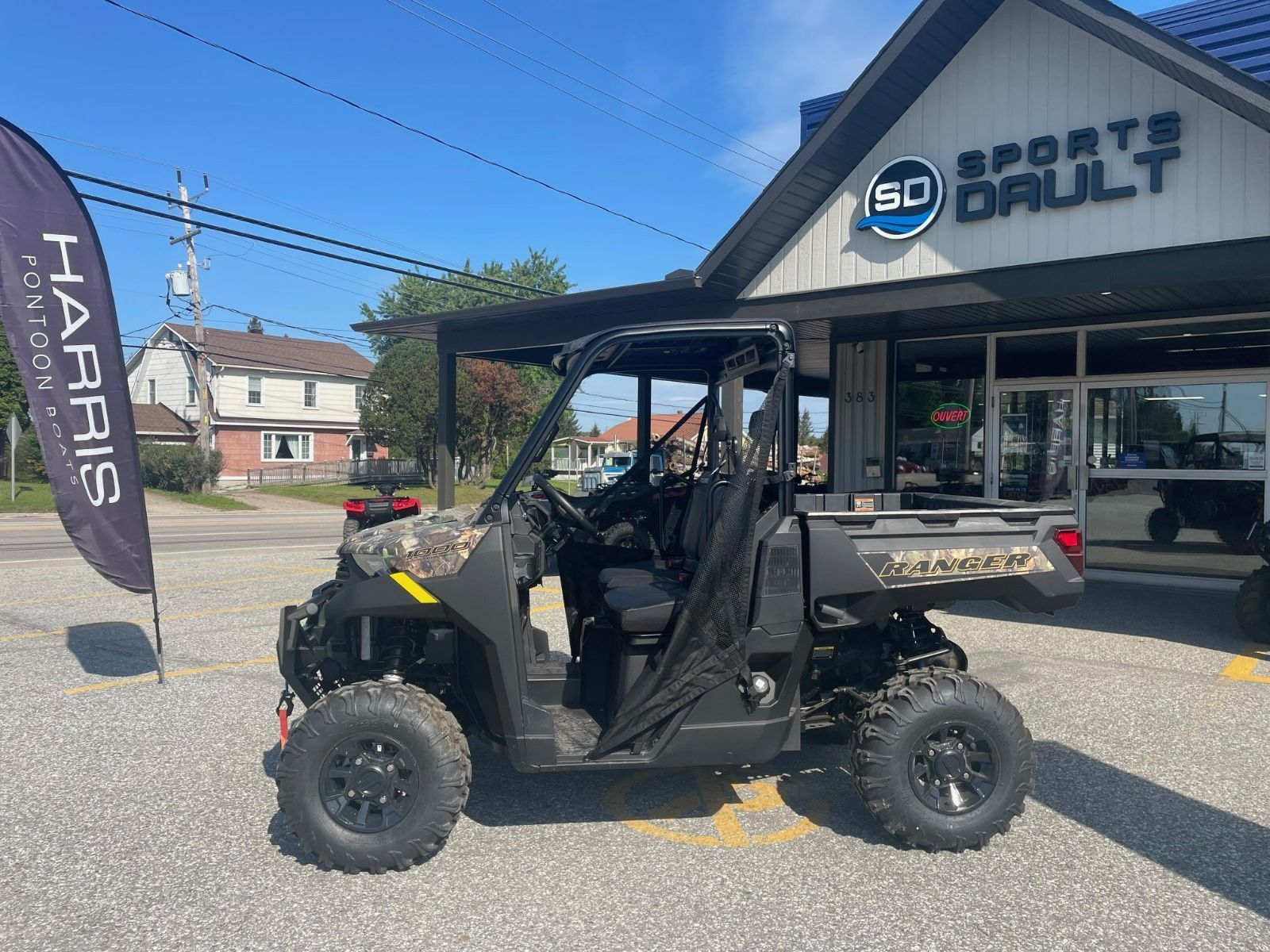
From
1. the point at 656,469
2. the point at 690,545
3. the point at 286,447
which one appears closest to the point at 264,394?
the point at 286,447

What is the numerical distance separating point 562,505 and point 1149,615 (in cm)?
699

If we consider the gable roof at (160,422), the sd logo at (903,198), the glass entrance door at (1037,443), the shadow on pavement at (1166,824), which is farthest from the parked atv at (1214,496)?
the gable roof at (160,422)

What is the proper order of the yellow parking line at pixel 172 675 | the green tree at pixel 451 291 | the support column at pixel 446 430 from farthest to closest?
the green tree at pixel 451 291 < the support column at pixel 446 430 < the yellow parking line at pixel 172 675

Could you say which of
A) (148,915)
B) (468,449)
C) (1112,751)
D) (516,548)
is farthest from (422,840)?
(468,449)

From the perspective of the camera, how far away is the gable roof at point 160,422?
40656 millimetres

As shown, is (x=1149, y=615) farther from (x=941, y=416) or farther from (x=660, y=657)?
(x=660, y=657)

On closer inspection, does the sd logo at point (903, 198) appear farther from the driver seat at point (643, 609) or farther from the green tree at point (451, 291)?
the green tree at point (451, 291)

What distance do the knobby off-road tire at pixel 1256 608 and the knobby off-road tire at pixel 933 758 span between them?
4.95m

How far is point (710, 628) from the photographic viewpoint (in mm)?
3631

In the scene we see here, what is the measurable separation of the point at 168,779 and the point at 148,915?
1.44 metres

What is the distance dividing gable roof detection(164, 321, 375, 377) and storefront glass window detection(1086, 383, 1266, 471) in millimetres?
37781

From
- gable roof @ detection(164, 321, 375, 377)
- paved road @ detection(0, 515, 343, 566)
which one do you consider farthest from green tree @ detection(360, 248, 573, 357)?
paved road @ detection(0, 515, 343, 566)

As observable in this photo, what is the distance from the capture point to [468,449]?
40.7 meters

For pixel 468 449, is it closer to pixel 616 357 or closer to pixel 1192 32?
pixel 1192 32
